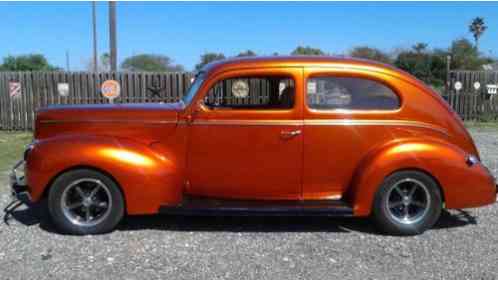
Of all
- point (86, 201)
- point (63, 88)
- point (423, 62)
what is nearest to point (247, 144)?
point (86, 201)

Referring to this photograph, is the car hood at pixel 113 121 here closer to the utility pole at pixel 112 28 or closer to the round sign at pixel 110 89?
the round sign at pixel 110 89

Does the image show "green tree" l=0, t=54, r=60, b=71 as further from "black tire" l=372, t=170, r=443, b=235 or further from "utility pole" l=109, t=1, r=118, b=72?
"black tire" l=372, t=170, r=443, b=235

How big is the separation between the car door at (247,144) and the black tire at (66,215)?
746 millimetres

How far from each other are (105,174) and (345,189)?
243cm

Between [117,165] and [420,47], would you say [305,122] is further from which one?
[420,47]

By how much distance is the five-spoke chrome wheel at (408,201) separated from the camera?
5.04 m

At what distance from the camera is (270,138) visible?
502 centimetres

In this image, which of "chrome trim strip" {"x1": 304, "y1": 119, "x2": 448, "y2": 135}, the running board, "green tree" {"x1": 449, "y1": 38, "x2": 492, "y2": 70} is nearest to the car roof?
"chrome trim strip" {"x1": 304, "y1": 119, "x2": 448, "y2": 135}

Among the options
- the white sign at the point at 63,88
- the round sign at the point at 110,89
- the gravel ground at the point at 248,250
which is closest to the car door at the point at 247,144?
the gravel ground at the point at 248,250

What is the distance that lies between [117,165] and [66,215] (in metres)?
0.76

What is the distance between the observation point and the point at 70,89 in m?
15.2

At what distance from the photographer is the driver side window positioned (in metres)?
5.15

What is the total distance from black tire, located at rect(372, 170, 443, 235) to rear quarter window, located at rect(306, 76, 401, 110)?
737mm

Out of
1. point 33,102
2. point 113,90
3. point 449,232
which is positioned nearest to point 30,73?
point 33,102
